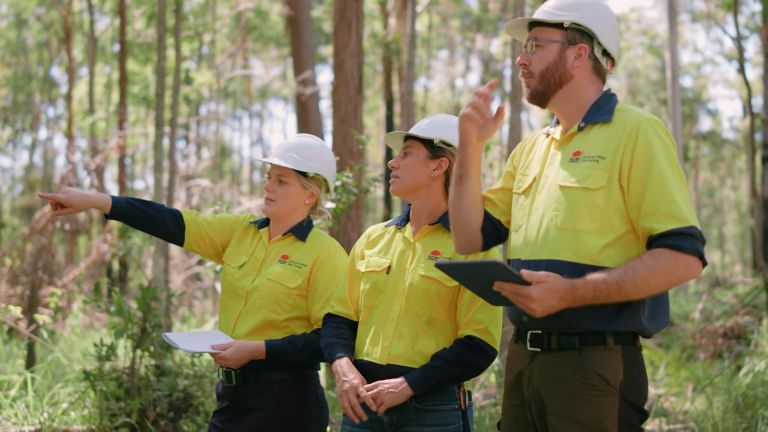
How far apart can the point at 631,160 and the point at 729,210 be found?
52738 mm

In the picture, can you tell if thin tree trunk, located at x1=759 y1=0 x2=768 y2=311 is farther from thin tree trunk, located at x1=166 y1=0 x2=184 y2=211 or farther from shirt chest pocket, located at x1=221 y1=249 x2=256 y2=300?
shirt chest pocket, located at x1=221 y1=249 x2=256 y2=300

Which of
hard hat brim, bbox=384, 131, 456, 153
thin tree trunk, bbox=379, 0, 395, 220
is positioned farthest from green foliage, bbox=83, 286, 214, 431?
thin tree trunk, bbox=379, 0, 395, 220

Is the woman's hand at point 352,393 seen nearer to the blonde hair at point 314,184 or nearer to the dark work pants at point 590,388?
the dark work pants at point 590,388

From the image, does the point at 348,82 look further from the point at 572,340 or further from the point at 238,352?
the point at 572,340

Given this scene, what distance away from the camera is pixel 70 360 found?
7969mm

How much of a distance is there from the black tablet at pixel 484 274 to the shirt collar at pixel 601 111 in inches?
24.7

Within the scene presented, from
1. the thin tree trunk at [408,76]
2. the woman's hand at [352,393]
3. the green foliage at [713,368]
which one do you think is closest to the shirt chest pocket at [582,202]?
the woman's hand at [352,393]

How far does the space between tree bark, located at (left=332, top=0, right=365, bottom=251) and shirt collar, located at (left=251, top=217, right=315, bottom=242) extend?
4.68 metres

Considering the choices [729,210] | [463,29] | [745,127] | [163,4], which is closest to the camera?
[163,4]

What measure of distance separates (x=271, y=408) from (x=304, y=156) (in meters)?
1.22

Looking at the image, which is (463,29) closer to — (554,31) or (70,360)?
(70,360)

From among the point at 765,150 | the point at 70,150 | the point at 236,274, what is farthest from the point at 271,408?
the point at 70,150

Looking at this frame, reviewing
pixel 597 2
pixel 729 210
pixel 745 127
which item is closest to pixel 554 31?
pixel 597 2

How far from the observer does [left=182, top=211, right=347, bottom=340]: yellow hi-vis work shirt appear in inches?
161
